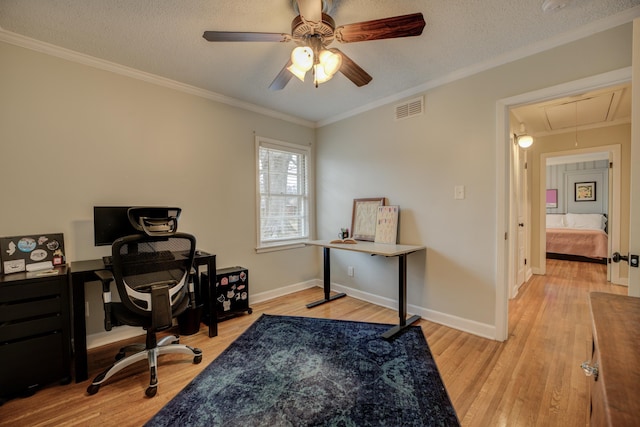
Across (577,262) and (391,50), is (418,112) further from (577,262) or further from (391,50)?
(577,262)

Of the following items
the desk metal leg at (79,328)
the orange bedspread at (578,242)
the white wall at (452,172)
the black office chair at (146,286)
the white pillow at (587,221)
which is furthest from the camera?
the white pillow at (587,221)

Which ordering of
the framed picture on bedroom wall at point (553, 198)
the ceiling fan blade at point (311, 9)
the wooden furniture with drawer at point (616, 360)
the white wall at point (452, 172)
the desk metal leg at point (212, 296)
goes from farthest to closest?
the framed picture on bedroom wall at point (553, 198), the desk metal leg at point (212, 296), the white wall at point (452, 172), the ceiling fan blade at point (311, 9), the wooden furniture with drawer at point (616, 360)

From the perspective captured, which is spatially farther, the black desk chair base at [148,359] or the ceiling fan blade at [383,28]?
the black desk chair base at [148,359]

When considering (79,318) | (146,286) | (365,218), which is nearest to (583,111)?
(365,218)

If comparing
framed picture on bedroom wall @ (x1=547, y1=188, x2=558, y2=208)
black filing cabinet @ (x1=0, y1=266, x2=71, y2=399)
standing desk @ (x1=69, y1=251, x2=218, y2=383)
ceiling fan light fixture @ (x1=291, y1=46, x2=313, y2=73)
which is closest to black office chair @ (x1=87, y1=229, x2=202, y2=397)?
standing desk @ (x1=69, y1=251, x2=218, y2=383)

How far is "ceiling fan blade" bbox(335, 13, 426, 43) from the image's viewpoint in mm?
1504

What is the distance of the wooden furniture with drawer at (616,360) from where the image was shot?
1.78 feet

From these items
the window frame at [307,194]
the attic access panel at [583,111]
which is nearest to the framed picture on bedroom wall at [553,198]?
the attic access panel at [583,111]

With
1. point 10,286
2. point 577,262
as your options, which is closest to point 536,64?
point 10,286

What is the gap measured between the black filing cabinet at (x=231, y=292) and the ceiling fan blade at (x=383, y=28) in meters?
2.48

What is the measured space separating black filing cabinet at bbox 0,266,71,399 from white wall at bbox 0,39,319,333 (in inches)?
20.8

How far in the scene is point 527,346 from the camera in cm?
237

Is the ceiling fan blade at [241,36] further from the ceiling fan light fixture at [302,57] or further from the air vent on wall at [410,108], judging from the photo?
A: the air vent on wall at [410,108]

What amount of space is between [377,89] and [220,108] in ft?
5.94
